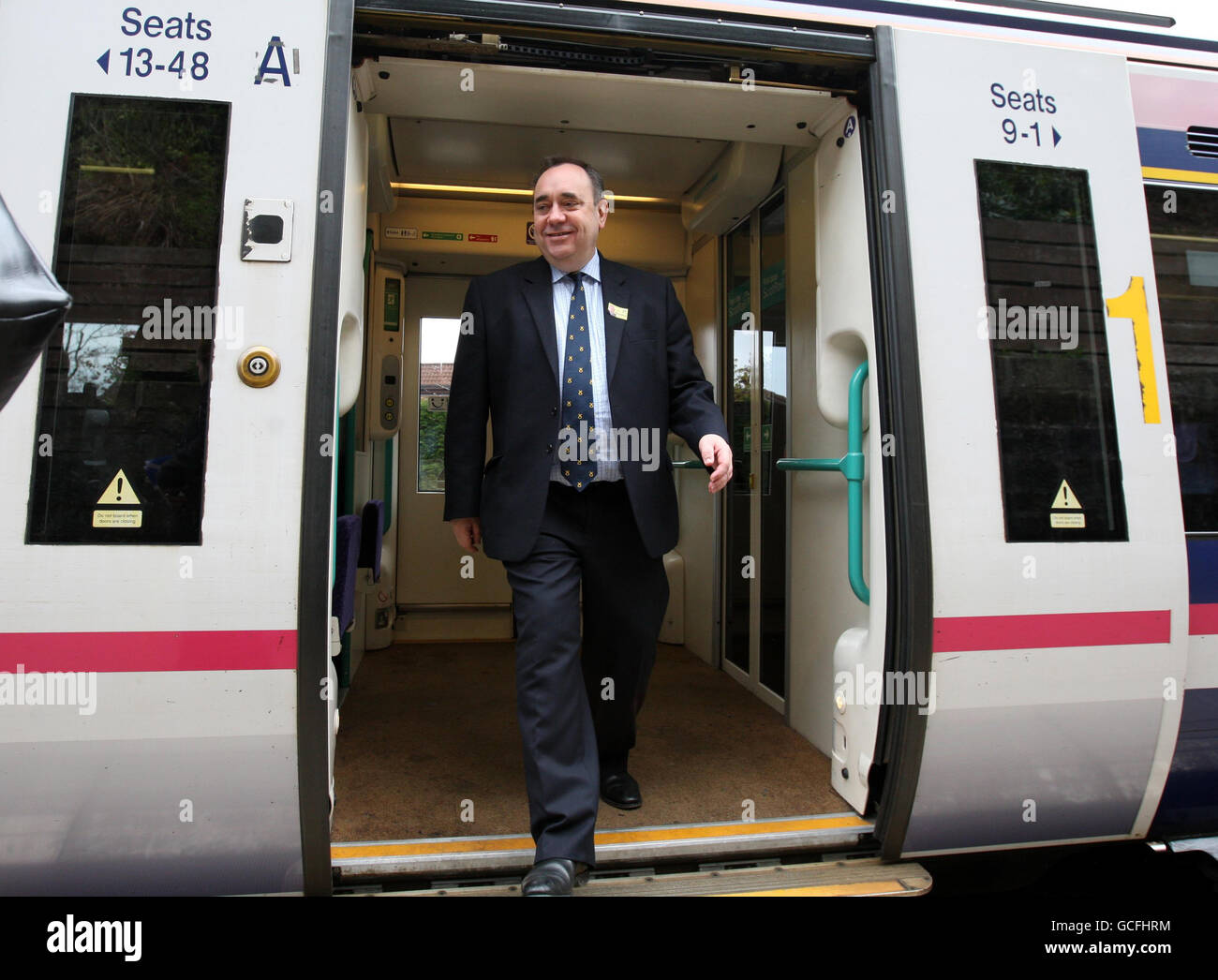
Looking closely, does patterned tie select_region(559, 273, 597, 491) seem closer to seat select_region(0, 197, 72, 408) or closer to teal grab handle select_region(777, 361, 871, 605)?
teal grab handle select_region(777, 361, 871, 605)

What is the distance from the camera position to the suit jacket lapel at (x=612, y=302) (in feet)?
7.45

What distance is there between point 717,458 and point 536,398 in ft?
1.76

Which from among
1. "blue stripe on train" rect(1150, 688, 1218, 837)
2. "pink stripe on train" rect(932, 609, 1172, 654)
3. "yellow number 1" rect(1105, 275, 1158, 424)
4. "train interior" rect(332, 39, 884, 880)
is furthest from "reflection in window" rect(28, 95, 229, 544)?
"blue stripe on train" rect(1150, 688, 1218, 837)

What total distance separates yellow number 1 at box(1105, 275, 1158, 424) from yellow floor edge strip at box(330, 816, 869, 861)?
1396 mm

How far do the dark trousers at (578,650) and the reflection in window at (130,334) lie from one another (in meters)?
0.86

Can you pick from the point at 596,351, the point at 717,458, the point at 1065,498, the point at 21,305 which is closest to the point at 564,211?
the point at 596,351

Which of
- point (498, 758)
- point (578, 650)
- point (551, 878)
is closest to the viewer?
point (551, 878)

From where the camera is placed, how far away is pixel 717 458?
206 centimetres

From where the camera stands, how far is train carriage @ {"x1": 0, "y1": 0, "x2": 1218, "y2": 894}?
5.71ft

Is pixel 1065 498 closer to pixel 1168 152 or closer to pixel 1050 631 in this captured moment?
pixel 1050 631

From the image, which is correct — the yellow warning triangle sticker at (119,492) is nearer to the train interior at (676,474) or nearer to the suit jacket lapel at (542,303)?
the train interior at (676,474)

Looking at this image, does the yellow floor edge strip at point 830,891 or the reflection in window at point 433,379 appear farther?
the reflection in window at point 433,379

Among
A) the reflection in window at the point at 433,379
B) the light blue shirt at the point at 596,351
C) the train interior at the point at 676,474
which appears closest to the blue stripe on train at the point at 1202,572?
the train interior at the point at 676,474

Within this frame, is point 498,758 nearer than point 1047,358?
No
